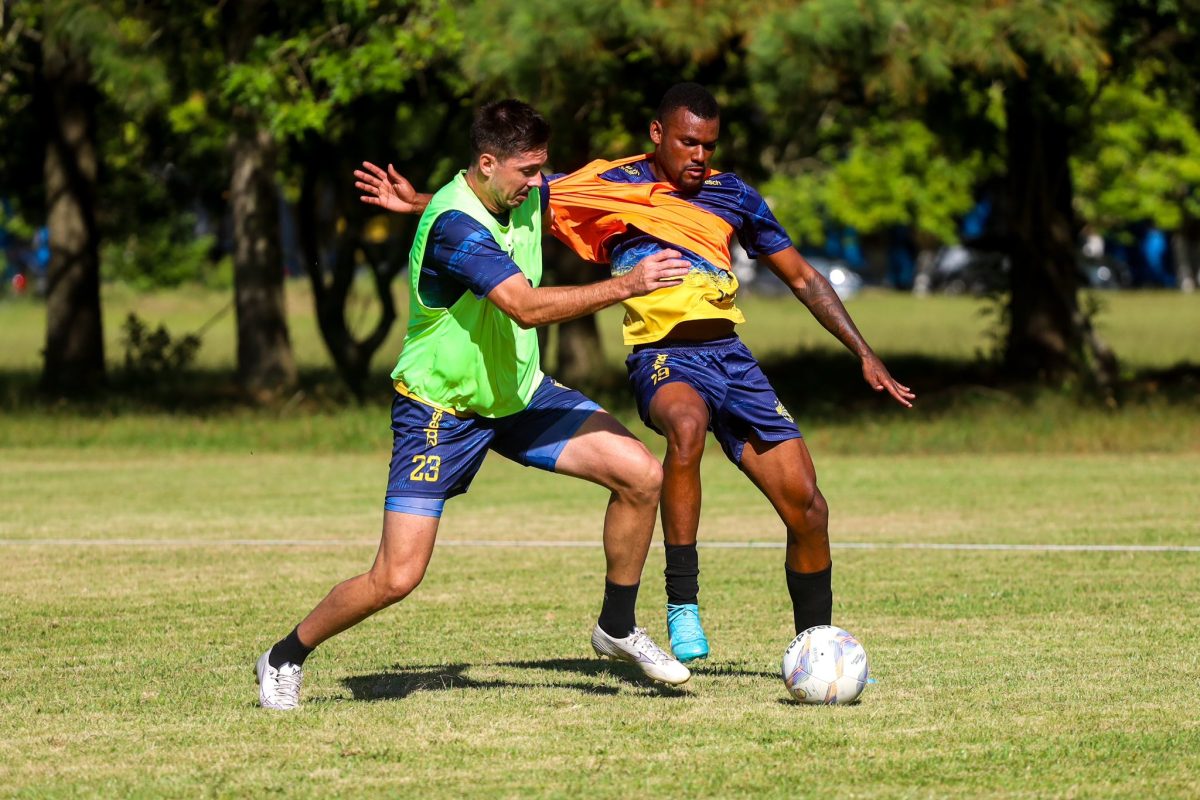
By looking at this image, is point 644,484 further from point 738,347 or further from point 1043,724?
point 1043,724

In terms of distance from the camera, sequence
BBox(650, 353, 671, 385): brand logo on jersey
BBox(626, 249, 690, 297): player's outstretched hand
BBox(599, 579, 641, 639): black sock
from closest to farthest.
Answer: BBox(626, 249, 690, 297): player's outstretched hand, BBox(599, 579, 641, 639): black sock, BBox(650, 353, 671, 385): brand logo on jersey

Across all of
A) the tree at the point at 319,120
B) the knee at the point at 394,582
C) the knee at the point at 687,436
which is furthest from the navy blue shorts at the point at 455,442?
the tree at the point at 319,120

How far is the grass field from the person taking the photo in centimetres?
593

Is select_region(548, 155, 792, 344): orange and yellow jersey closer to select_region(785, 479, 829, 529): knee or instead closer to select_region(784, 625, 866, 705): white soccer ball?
select_region(785, 479, 829, 529): knee

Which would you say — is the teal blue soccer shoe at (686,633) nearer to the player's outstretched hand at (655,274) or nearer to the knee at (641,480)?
the knee at (641,480)

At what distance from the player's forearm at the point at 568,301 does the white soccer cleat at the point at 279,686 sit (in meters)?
1.60

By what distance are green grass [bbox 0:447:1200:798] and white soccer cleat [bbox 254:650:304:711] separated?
0.20 ft

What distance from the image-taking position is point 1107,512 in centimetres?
1368

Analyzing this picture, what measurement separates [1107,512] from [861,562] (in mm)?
3187

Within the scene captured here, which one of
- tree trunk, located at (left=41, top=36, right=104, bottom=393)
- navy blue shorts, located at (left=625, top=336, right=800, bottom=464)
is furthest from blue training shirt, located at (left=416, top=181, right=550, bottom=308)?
tree trunk, located at (left=41, top=36, right=104, bottom=393)

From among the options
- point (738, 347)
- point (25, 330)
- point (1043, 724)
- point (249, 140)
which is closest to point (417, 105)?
point (249, 140)

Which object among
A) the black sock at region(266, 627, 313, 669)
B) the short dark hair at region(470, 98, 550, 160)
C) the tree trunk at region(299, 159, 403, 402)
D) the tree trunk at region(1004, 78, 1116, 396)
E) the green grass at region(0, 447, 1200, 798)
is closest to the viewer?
the green grass at region(0, 447, 1200, 798)

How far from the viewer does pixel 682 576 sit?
728cm

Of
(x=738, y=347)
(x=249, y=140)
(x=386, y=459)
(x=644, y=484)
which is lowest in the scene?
(x=386, y=459)
